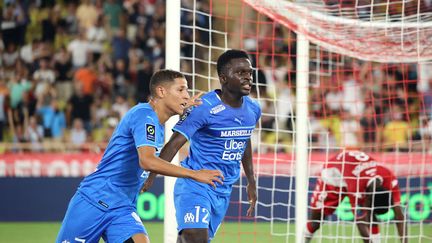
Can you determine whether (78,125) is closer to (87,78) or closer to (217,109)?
(87,78)

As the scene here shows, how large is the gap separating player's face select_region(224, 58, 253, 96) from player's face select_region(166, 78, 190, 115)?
2.70ft

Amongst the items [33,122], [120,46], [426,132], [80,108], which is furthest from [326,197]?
[120,46]

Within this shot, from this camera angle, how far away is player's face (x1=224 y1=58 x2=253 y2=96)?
24.4 ft

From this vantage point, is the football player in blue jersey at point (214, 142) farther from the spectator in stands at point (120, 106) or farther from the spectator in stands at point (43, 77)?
the spectator in stands at point (43, 77)

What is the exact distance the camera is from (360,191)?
989cm

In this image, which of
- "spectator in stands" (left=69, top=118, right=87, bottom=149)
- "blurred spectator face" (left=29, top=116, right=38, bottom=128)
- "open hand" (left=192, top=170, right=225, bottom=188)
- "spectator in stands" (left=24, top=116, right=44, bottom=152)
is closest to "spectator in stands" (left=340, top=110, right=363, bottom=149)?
"spectator in stands" (left=69, top=118, right=87, bottom=149)

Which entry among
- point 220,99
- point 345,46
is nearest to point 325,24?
point 345,46

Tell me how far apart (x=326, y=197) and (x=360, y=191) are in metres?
0.42

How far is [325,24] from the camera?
371 inches

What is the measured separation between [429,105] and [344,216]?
154 inches

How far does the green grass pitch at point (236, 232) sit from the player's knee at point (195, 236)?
4.21 metres

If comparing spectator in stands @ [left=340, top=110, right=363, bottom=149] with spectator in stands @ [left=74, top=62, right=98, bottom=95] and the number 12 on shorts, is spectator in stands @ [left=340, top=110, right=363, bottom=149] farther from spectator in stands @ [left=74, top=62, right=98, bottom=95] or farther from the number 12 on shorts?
the number 12 on shorts

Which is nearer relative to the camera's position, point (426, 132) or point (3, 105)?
point (426, 132)

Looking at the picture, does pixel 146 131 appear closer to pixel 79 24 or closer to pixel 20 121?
pixel 20 121
